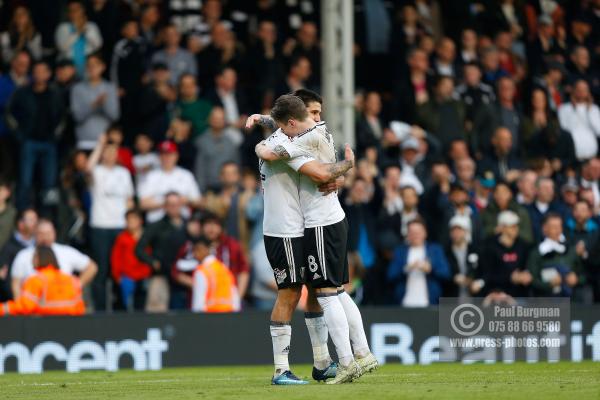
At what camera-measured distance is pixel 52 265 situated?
15438mm

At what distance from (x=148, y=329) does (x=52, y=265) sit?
138 centimetres

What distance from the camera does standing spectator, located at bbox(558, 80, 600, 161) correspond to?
66.9 feet

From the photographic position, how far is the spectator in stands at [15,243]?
53.9 feet

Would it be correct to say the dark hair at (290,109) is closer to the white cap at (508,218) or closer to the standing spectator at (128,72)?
the white cap at (508,218)

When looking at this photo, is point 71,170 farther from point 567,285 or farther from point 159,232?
point 567,285

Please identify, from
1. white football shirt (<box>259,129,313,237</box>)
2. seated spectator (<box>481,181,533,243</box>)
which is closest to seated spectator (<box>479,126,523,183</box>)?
seated spectator (<box>481,181,533,243</box>)

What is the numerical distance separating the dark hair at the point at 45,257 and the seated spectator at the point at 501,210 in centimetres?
562

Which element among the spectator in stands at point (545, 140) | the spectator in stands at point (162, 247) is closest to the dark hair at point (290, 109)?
the spectator in stands at point (162, 247)

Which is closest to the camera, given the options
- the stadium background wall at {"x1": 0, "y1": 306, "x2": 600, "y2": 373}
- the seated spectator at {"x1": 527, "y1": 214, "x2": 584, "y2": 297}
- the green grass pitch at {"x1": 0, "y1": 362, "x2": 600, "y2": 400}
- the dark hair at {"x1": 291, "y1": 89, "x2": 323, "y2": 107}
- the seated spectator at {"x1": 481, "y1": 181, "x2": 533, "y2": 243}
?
the green grass pitch at {"x1": 0, "y1": 362, "x2": 600, "y2": 400}

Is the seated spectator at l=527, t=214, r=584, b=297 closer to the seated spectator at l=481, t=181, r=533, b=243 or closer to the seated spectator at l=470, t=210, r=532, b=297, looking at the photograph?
the seated spectator at l=470, t=210, r=532, b=297

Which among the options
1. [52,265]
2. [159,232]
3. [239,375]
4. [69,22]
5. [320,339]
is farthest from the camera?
[69,22]

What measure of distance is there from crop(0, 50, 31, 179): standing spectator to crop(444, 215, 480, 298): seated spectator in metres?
5.93

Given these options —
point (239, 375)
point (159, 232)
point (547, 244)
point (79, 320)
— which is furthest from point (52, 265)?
point (547, 244)

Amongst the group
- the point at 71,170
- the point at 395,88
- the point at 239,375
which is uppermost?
the point at 395,88
